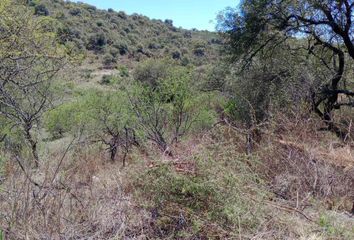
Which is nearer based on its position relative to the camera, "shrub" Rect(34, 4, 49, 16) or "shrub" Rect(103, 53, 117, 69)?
"shrub" Rect(34, 4, 49, 16)

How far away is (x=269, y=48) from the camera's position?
527 inches

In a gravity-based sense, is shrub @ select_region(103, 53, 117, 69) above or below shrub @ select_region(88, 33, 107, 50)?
below

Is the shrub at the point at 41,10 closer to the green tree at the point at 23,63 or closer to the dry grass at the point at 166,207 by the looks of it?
the green tree at the point at 23,63

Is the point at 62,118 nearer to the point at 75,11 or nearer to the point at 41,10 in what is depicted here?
the point at 41,10

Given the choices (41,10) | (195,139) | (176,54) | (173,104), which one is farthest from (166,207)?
(176,54)

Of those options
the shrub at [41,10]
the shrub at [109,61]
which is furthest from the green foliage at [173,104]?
the shrub at [109,61]

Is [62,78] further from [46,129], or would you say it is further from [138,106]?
[138,106]

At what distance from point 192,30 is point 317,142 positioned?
54563 mm

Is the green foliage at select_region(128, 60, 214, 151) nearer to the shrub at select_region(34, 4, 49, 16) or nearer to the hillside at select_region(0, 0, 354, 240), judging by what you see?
the hillside at select_region(0, 0, 354, 240)

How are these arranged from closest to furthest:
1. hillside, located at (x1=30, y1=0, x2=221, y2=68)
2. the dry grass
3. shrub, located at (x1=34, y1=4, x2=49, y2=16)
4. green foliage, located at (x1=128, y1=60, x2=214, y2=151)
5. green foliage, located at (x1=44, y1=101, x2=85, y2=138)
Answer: the dry grass
green foliage, located at (x1=128, y1=60, x2=214, y2=151)
green foliage, located at (x1=44, y1=101, x2=85, y2=138)
shrub, located at (x1=34, y1=4, x2=49, y2=16)
hillside, located at (x1=30, y1=0, x2=221, y2=68)

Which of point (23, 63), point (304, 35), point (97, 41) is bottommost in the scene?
point (23, 63)

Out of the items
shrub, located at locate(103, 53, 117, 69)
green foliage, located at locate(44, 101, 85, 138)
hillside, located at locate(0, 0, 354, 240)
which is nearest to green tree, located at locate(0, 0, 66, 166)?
hillside, located at locate(0, 0, 354, 240)

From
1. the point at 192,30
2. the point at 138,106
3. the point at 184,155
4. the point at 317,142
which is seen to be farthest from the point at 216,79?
the point at 192,30

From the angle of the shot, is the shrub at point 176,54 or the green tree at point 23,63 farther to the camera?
the shrub at point 176,54
